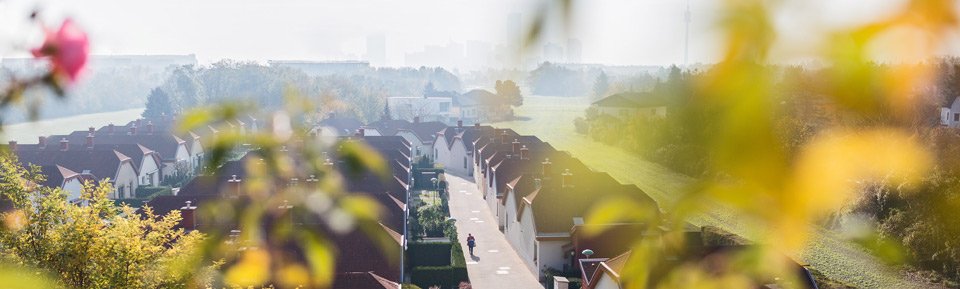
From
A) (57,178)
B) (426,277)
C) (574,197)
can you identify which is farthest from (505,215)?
(57,178)

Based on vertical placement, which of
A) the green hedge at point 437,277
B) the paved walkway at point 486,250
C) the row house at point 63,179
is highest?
the row house at point 63,179

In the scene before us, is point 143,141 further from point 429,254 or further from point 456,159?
point 429,254

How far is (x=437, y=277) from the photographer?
2234cm

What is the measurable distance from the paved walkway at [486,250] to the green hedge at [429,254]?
913 mm

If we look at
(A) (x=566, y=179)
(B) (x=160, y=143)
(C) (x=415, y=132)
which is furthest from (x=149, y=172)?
(A) (x=566, y=179)

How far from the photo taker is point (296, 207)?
1887 mm

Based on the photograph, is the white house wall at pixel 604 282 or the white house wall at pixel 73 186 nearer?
the white house wall at pixel 604 282

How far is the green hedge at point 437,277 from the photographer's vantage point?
878 inches

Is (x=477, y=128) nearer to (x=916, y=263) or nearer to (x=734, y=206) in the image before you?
(x=916, y=263)

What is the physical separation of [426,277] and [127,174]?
2015 centimetres

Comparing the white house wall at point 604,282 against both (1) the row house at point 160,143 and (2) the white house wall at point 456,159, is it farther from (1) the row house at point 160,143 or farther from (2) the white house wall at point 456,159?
(2) the white house wall at point 456,159

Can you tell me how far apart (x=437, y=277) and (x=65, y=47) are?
2090cm

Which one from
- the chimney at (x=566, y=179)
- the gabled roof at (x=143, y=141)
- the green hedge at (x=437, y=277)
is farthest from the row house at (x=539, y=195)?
the gabled roof at (x=143, y=141)

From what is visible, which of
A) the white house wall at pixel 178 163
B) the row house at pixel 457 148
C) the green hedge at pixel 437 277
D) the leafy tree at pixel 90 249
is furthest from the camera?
the row house at pixel 457 148
